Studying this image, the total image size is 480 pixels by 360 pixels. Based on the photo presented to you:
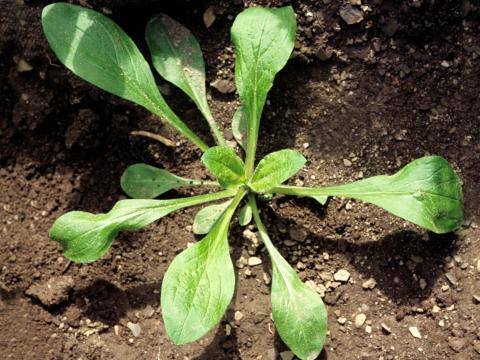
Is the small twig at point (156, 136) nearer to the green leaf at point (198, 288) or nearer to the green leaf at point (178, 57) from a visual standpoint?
the green leaf at point (178, 57)

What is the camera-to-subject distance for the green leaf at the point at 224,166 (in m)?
2.13

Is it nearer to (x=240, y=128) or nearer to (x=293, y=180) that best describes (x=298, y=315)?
(x=293, y=180)

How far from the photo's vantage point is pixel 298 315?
220 centimetres

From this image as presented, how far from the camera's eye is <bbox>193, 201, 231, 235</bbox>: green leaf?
7.99 feet

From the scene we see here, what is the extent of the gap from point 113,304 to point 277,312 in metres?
0.68

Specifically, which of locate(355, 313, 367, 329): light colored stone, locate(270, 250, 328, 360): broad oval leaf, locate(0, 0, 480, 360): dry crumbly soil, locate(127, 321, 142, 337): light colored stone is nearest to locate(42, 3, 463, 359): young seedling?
locate(270, 250, 328, 360): broad oval leaf

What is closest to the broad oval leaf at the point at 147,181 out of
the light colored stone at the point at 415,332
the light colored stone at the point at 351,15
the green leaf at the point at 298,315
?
the green leaf at the point at 298,315

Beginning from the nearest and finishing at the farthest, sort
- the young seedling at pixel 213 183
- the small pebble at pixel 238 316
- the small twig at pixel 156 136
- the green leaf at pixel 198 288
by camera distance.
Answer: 1. the green leaf at pixel 198 288
2. the young seedling at pixel 213 183
3. the small pebble at pixel 238 316
4. the small twig at pixel 156 136

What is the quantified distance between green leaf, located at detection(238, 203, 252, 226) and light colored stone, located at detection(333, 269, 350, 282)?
1.30 ft

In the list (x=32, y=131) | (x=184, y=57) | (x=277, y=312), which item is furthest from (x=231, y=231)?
(x=32, y=131)

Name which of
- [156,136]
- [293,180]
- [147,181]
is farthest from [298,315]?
[156,136]

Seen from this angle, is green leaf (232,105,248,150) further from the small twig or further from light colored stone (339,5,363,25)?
light colored stone (339,5,363,25)

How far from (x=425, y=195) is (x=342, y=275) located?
444mm

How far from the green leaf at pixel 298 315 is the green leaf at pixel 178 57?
622mm
